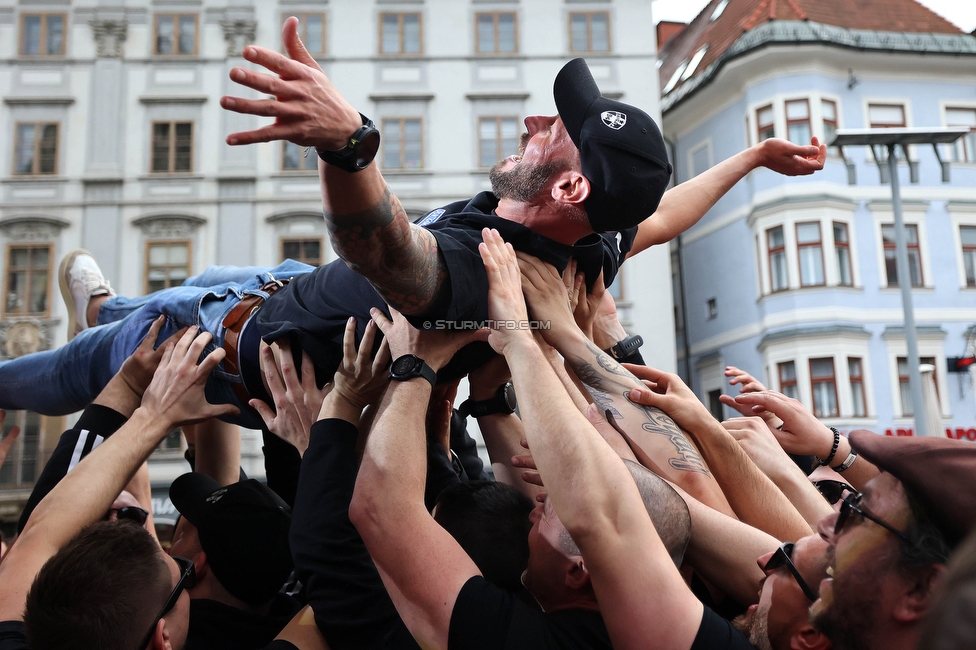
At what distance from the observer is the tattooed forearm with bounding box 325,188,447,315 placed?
6.32 ft

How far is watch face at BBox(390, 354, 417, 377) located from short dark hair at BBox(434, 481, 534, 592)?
0.45 meters

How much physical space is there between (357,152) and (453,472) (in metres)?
1.55

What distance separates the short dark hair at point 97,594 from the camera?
1843 millimetres

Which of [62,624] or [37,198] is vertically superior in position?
[37,198]

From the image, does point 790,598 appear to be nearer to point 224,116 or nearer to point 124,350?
point 124,350

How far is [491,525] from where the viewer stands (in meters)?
2.36

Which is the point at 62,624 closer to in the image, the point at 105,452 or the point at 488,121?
the point at 105,452

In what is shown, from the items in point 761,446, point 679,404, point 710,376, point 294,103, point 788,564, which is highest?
point 710,376

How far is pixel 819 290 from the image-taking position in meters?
19.1

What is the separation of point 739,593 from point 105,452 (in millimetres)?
1809

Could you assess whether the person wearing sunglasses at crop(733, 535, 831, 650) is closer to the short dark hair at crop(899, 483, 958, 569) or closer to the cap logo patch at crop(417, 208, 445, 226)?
the short dark hair at crop(899, 483, 958, 569)

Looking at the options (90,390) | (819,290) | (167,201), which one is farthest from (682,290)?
(90,390)

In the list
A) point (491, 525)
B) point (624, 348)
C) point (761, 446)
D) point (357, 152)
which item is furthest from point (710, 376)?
point (357, 152)

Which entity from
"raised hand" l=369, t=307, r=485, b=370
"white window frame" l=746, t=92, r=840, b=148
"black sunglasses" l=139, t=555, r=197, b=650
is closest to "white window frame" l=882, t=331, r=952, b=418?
"white window frame" l=746, t=92, r=840, b=148
